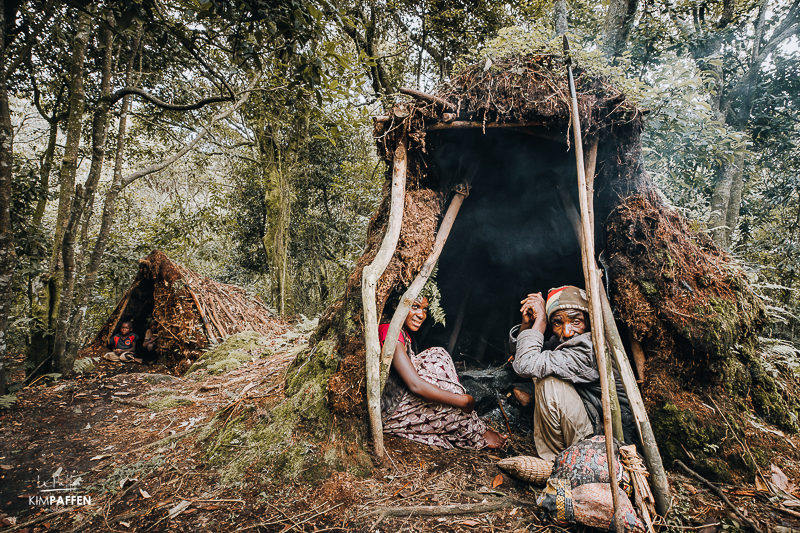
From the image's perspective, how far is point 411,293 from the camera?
3326 mm

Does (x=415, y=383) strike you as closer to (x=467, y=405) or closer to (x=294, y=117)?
(x=467, y=405)

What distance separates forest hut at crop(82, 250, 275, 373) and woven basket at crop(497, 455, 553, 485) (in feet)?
18.3

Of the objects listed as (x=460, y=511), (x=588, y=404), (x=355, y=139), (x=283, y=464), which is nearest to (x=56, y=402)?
(x=283, y=464)

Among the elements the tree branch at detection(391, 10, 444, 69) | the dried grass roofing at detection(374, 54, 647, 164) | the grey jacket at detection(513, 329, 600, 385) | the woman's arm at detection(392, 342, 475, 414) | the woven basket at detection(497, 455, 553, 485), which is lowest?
the woven basket at detection(497, 455, 553, 485)

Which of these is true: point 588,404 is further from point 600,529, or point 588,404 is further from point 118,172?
point 118,172

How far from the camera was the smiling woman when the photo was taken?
3375 mm

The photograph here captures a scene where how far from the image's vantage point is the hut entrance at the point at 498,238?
157 inches

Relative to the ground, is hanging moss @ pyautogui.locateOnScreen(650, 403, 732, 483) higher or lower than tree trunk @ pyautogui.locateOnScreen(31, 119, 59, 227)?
lower

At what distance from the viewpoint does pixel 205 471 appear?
9.01 feet

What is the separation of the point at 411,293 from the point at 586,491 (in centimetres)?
195

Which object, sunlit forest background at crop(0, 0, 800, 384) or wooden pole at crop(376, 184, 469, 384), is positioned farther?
sunlit forest background at crop(0, 0, 800, 384)

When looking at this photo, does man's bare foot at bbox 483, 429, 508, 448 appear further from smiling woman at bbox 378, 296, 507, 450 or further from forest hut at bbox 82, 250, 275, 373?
forest hut at bbox 82, 250, 275, 373

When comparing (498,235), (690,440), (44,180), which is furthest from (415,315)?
(44,180)

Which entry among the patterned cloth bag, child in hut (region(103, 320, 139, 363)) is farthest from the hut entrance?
child in hut (region(103, 320, 139, 363))
